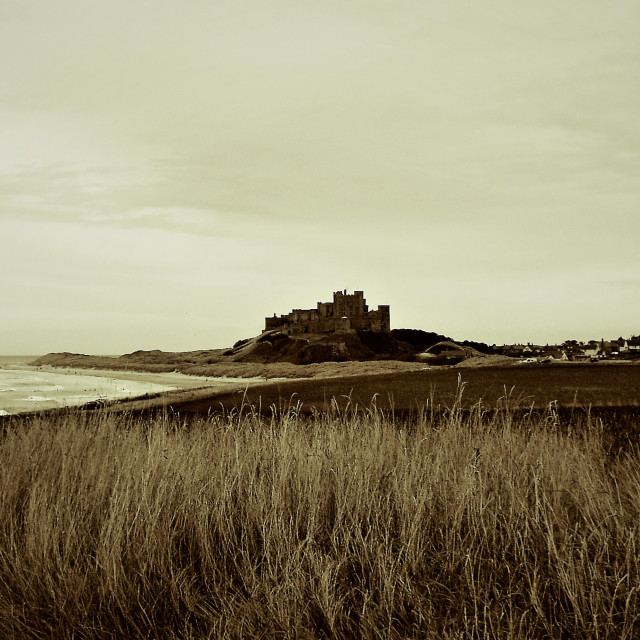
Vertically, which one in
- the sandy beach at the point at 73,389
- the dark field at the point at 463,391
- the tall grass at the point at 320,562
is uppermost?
the dark field at the point at 463,391

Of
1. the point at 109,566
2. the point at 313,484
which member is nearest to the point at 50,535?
the point at 109,566

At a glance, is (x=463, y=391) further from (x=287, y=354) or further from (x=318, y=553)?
(x=287, y=354)

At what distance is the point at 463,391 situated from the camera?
1208cm

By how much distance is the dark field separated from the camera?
12516 mm

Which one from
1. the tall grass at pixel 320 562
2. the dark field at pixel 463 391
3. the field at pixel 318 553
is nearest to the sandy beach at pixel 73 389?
the dark field at pixel 463 391

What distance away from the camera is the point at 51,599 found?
402 centimetres

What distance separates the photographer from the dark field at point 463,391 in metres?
12.5

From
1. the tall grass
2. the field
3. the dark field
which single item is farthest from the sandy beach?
the tall grass

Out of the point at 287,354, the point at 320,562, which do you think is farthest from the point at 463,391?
the point at 287,354

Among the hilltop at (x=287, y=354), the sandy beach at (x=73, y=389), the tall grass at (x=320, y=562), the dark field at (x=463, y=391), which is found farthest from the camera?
the hilltop at (x=287, y=354)

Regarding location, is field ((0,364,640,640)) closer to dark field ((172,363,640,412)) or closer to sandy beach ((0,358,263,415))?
dark field ((172,363,640,412))

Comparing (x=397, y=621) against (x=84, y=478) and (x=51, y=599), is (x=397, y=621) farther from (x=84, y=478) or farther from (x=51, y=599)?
(x=84, y=478)

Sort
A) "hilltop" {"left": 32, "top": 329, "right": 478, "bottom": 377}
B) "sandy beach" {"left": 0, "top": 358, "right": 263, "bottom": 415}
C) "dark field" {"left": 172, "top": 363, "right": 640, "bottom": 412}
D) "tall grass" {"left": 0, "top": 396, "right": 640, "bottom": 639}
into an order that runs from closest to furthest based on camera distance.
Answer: "tall grass" {"left": 0, "top": 396, "right": 640, "bottom": 639} < "dark field" {"left": 172, "top": 363, "right": 640, "bottom": 412} < "sandy beach" {"left": 0, "top": 358, "right": 263, "bottom": 415} < "hilltop" {"left": 32, "top": 329, "right": 478, "bottom": 377}

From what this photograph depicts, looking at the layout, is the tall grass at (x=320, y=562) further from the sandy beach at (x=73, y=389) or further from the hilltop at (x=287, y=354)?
the hilltop at (x=287, y=354)
